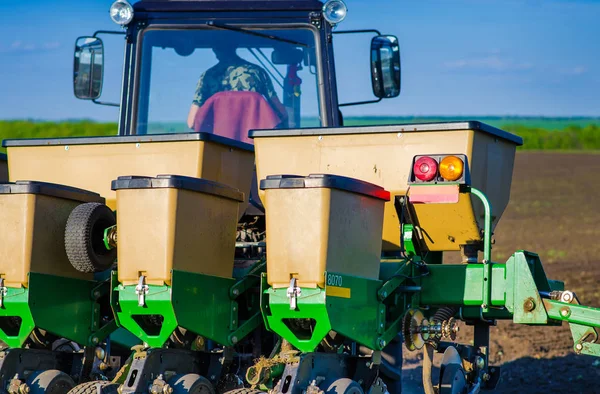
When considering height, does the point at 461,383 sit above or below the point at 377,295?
below

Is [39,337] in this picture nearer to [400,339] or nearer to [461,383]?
[400,339]

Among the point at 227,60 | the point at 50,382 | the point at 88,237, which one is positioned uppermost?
the point at 227,60

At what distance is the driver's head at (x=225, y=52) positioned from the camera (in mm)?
7574

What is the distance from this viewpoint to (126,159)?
6141 millimetres

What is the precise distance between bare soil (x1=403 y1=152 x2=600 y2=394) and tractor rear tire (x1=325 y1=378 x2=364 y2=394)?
106cm

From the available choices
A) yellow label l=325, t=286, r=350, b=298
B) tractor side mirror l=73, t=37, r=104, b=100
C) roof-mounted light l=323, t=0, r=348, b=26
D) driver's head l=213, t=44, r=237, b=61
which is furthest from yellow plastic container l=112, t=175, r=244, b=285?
tractor side mirror l=73, t=37, r=104, b=100

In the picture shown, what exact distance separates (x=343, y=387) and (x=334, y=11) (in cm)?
324

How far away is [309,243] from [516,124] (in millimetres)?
42877

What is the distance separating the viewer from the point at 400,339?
5.90m

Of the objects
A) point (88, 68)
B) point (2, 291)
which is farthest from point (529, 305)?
point (88, 68)

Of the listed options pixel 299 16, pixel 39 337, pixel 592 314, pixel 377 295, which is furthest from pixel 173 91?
pixel 592 314

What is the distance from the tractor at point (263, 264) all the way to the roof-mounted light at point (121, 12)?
158cm

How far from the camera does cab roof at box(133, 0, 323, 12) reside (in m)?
7.60

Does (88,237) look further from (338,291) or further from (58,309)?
(338,291)
